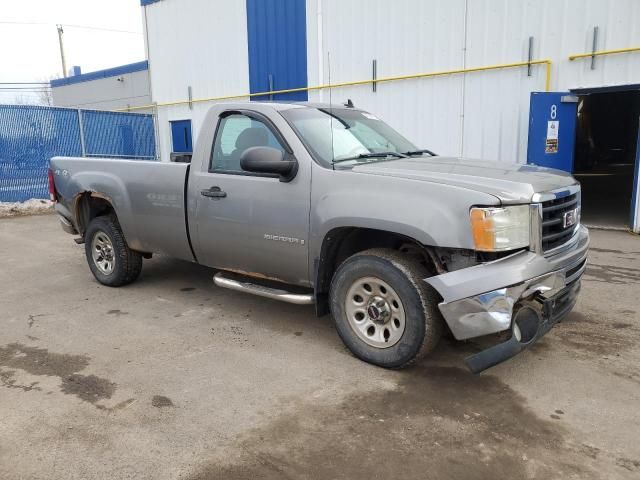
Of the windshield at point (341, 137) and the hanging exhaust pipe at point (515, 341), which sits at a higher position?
the windshield at point (341, 137)

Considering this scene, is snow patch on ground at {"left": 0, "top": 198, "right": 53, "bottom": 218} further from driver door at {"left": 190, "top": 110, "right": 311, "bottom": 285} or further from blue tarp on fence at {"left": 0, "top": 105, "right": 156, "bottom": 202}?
driver door at {"left": 190, "top": 110, "right": 311, "bottom": 285}

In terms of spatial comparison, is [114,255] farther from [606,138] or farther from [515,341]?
[606,138]

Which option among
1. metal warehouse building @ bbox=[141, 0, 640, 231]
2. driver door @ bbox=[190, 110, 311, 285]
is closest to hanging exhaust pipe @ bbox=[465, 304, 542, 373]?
driver door @ bbox=[190, 110, 311, 285]

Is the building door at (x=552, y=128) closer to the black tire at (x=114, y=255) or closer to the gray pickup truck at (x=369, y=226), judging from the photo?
the gray pickup truck at (x=369, y=226)

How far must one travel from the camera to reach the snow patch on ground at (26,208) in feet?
42.3

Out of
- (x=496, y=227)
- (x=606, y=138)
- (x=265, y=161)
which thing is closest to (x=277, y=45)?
(x=265, y=161)

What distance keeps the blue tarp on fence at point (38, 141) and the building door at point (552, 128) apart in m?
12.1

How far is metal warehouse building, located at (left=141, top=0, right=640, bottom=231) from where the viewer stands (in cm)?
920

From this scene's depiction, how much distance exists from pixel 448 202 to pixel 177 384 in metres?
2.23

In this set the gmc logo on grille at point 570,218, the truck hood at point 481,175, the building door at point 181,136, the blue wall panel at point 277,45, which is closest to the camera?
the truck hood at point 481,175

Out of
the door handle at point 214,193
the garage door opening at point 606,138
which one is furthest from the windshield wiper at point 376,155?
the garage door opening at point 606,138

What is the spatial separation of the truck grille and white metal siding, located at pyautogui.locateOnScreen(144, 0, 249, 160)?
12.9 meters

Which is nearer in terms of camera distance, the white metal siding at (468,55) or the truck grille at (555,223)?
the truck grille at (555,223)

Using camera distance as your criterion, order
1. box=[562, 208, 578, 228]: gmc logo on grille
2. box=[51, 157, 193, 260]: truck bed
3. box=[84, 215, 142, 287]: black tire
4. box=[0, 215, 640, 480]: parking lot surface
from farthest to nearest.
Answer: box=[84, 215, 142, 287]: black tire < box=[51, 157, 193, 260]: truck bed < box=[562, 208, 578, 228]: gmc logo on grille < box=[0, 215, 640, 480]: parking lot surface
